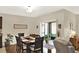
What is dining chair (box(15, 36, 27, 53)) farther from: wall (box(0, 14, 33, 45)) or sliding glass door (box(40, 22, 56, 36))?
sliding glass door (box(40, 22, 56, 36))

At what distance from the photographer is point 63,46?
1521mm

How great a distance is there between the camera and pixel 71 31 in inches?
59.7

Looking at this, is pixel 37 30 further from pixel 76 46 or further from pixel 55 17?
pixel 76 46

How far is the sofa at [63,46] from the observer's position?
4.94 ft

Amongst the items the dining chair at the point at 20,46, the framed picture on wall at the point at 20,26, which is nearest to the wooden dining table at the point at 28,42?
the dining chair at the point at 20,46

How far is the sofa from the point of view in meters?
1.51

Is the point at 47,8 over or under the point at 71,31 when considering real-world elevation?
over

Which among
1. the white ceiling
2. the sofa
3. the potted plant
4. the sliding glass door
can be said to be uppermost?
the white ceiling

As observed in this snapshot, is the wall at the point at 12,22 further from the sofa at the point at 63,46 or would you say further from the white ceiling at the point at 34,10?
the sofa at the point at 63,46

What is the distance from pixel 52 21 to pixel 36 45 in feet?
1.17

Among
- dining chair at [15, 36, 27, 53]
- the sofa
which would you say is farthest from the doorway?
dining chair at [15, 36, 27, 53]

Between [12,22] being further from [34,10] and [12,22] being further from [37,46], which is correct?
[37,46]
